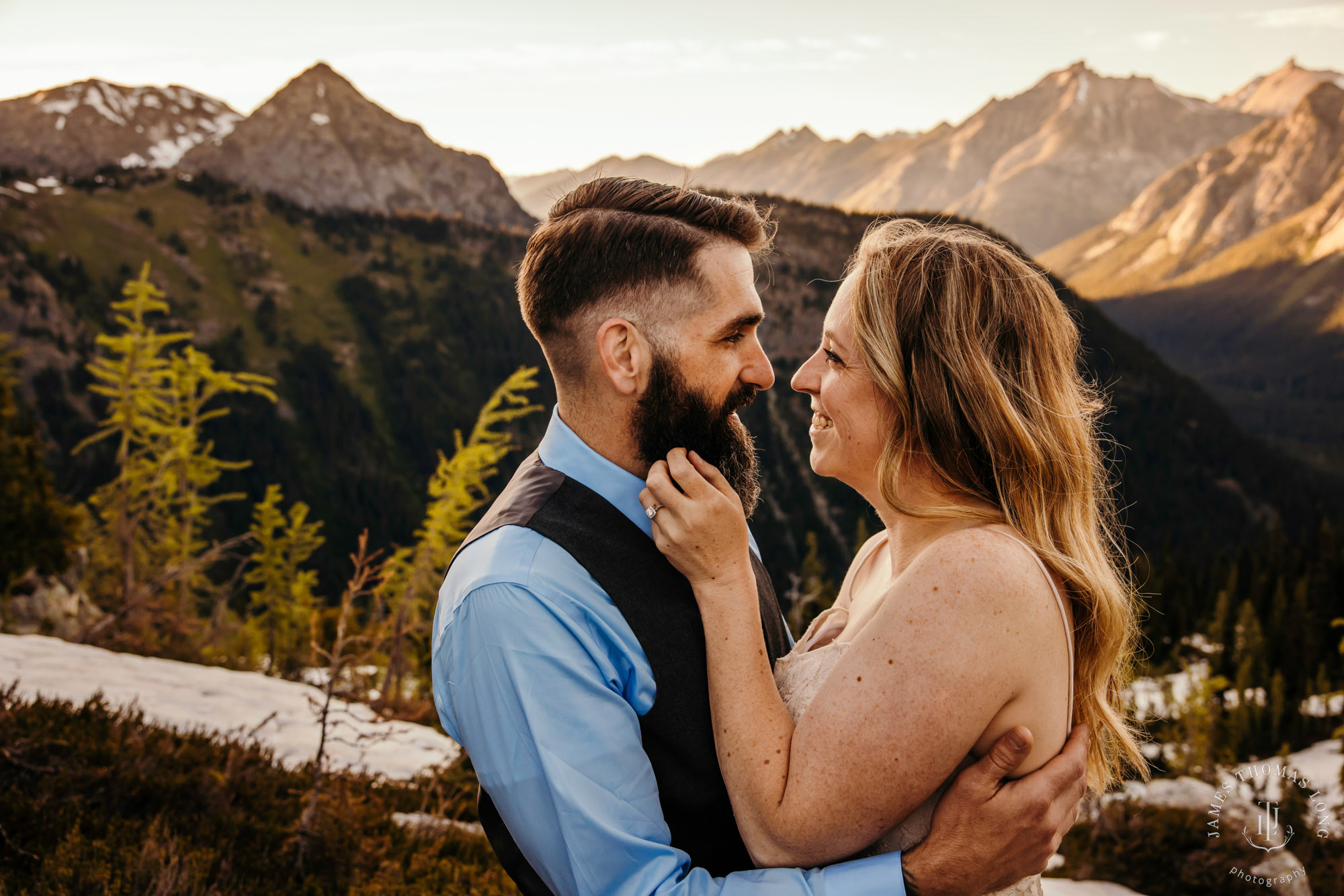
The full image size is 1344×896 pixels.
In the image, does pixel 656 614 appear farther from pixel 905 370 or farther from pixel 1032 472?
pixel 1032 472

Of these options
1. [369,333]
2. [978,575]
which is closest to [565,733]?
[978,575]

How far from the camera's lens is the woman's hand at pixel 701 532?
2287mm

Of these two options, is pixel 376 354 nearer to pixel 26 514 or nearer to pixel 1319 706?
pixel 26 514

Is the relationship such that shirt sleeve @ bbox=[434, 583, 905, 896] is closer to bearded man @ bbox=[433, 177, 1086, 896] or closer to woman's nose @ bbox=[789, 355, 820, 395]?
bearded man @ bbox=[433, 177, 1086, 896]

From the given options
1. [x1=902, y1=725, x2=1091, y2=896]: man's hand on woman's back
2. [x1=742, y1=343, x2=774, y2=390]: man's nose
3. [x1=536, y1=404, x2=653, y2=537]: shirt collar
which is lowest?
[x1=902, y1=725, x2=1091, y2=896]: man's hand on woman's back

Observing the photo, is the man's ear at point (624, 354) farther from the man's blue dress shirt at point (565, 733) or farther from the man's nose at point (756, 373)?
the man's blue dress shirt at point (565, 733)

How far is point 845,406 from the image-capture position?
257cm

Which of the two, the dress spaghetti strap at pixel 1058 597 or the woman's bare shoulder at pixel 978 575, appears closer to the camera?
the woman's bare shoulder at pixel 978 575

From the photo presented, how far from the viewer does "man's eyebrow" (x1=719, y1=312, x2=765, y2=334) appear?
256 centimetres

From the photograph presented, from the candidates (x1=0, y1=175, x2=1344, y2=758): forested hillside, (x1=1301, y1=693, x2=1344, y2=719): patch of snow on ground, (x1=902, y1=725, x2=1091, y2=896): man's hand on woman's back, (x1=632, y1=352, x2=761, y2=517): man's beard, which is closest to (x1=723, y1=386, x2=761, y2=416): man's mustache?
(x1=632, y1=352, x2=761, y2=517): man's beard

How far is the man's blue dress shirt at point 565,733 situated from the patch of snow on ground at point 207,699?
251 inches

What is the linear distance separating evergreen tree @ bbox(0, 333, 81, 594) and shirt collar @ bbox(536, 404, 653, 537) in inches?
998

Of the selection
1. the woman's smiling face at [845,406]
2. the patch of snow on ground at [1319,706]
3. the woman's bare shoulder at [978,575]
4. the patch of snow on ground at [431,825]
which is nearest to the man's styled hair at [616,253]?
the woman's smiling face at [845,406]

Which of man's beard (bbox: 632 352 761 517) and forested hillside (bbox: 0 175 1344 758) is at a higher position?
man's beard (bbox: 632 352 761 517)
